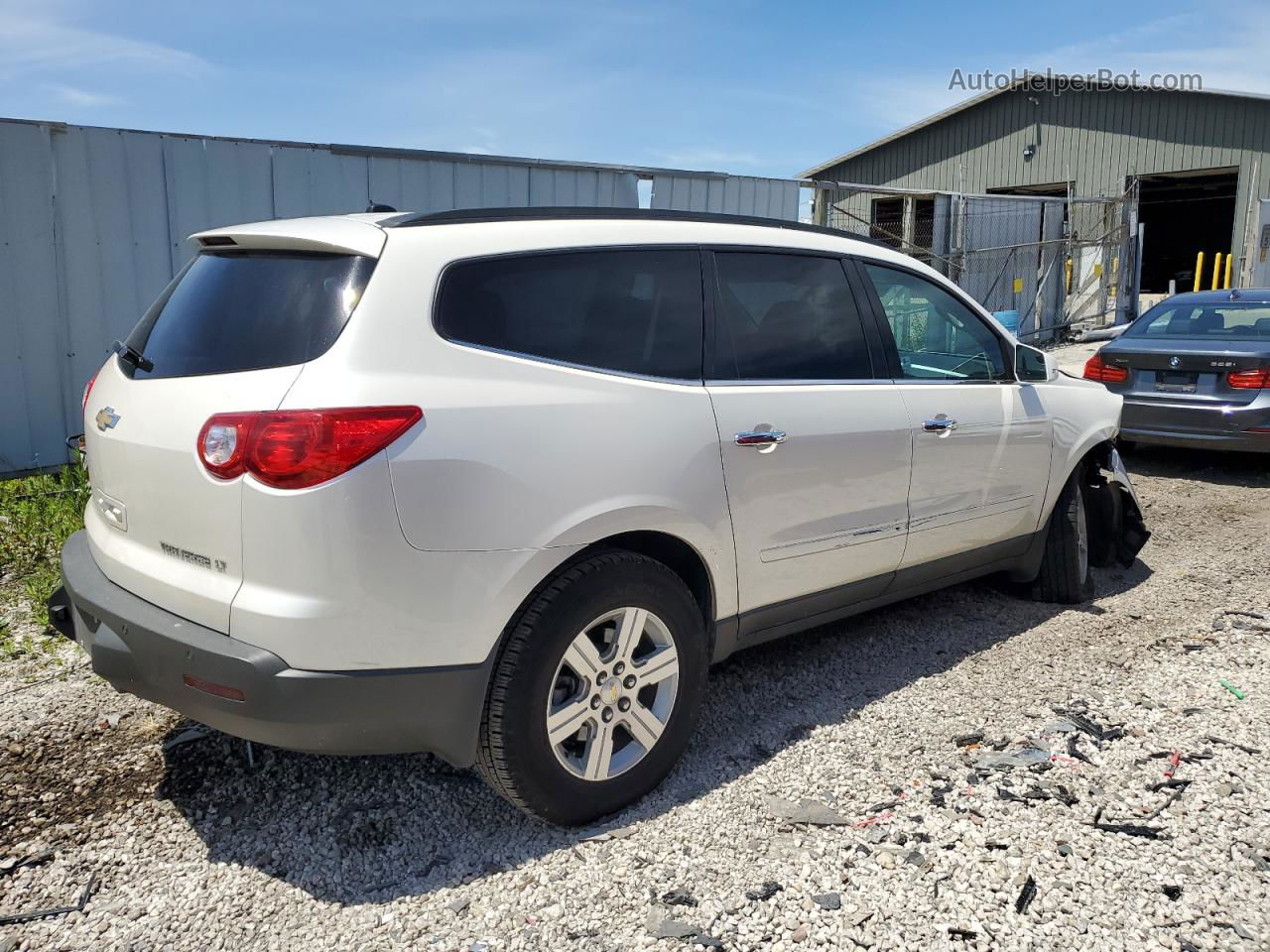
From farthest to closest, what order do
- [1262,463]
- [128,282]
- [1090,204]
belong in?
[1090,204] < [1262,463] < [128,282]

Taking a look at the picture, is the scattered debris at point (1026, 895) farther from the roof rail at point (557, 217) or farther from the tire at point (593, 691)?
the roof rail at point (557, 217)

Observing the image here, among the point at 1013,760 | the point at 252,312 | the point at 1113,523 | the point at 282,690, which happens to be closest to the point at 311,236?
the point at 252,312

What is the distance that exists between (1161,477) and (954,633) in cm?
465

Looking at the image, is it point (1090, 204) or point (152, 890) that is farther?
point (1090, 204)

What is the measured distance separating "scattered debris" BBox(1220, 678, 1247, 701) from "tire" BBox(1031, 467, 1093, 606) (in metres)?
1.00

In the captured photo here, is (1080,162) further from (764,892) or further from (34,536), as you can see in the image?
(764,892)

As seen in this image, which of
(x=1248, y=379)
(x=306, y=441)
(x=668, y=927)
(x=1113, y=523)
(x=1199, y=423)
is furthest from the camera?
(x=1199, y=423)

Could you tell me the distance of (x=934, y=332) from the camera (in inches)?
176

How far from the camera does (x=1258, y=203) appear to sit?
22172 millimetres

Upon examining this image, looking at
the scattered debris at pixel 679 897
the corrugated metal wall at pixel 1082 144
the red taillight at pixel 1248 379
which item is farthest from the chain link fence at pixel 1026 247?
the scattered debris at pixel 679 897

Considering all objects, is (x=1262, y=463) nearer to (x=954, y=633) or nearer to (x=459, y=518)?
(x=954, y=633)

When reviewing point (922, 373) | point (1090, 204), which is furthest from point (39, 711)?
point (1090, 204)

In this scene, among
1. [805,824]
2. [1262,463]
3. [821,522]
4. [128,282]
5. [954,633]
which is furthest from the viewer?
[1262,463]

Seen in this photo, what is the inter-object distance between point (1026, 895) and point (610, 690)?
1.27m
